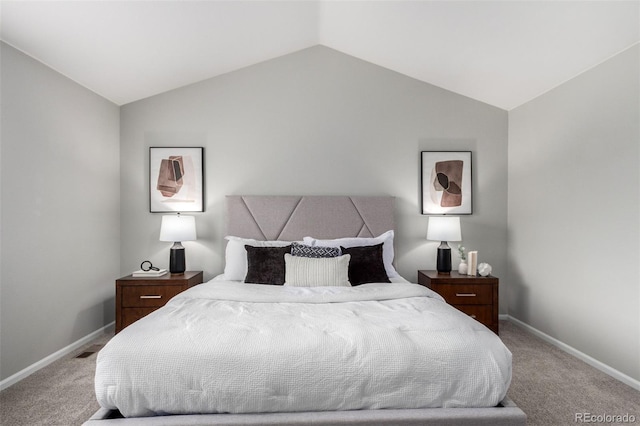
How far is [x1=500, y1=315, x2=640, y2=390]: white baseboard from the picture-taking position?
8.58 ft

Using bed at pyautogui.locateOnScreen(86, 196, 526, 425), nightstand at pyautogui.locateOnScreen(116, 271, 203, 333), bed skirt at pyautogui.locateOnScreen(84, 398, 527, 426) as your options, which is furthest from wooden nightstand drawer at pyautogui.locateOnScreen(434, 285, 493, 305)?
nightstand at pyautogui.locateOnScreen(116, 271, 203, 333)

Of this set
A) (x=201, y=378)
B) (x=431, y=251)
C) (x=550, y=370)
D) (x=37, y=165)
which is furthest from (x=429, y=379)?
(x=37, y=165)

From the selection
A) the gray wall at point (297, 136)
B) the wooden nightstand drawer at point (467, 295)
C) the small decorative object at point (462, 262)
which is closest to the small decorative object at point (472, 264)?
the small decorative object at point (462, 262)

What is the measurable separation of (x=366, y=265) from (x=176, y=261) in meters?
1.90

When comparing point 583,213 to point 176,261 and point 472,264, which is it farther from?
point 176,261

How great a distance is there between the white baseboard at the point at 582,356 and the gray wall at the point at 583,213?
38mm

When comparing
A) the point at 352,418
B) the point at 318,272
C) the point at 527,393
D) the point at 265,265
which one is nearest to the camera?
the point at 352,418

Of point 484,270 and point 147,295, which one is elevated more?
point 484,270

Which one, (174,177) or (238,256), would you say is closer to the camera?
(238,256)

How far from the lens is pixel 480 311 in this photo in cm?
360

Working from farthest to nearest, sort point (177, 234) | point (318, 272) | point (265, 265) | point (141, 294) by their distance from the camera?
1. point (177, 234)
2. point (141, 294)
3. point (265, 265)
4. point (318, 272)

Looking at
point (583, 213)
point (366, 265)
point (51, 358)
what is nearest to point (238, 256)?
point (366, 265)

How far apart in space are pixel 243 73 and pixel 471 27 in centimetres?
234

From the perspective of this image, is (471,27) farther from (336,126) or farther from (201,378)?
(201,378)
